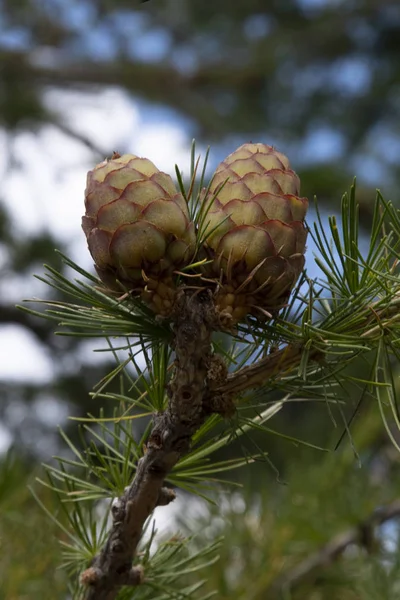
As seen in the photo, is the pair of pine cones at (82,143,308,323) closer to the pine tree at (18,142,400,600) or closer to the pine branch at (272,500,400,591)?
the pine tree at (18,142,400,600)

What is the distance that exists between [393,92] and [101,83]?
3.94ft

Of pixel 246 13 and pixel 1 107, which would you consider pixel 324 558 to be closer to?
pixel 1 107

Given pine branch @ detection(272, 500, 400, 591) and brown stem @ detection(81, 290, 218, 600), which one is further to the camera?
pine branch @ detection(272, 500, 400, 591)

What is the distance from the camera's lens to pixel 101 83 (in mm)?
2125

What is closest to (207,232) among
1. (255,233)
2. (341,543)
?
(255,233)

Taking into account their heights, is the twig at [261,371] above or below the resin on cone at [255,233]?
below

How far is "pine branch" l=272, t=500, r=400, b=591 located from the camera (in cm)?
76

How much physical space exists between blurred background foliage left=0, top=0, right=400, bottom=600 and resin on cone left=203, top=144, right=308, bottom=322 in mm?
72

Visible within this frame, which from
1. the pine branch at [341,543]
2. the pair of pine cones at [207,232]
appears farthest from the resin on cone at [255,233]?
the pine branch at [341,543]

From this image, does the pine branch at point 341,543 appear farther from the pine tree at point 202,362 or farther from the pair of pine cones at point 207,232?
the pair of pine cones at point 207,232

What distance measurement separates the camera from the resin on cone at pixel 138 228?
289 millimetres

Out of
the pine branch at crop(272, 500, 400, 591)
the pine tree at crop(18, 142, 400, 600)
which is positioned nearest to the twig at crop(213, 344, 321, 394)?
the pine tree at crop(18, 142, 400, 600)

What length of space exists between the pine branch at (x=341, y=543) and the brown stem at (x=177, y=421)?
466 mm

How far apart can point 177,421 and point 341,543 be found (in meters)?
0.53
